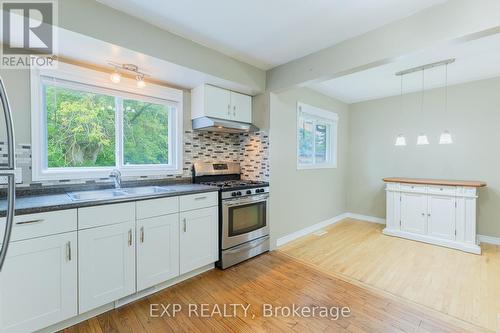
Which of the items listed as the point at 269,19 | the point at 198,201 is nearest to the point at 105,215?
the point at 198,201

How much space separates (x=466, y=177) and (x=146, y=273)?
4729mm

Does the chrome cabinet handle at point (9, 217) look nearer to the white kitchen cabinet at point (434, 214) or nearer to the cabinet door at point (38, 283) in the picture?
the cabinet door at point (38, 283)

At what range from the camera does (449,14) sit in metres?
1.77

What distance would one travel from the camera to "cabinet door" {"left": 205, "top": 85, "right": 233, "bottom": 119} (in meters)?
2.86

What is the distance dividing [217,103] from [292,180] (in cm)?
165

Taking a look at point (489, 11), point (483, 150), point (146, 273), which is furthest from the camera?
point (483, 150)

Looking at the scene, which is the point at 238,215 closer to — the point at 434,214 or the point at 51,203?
the point at 51,203

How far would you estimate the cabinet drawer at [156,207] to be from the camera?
2.06 metres

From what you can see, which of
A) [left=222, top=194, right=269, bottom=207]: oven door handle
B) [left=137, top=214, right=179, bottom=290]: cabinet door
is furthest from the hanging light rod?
[left=137, top=214, right=179, bottom=290]: cabinet door

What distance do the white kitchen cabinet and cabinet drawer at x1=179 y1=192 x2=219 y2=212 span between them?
308cm

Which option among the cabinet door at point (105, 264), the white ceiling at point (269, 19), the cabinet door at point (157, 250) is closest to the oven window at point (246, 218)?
the cabinet door at point (157, 250)

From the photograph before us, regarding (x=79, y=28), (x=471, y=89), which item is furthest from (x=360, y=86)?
(x=79, y=28)

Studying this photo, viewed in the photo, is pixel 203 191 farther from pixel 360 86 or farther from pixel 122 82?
pixel 360 86

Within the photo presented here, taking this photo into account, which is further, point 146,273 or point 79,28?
point 146,273
